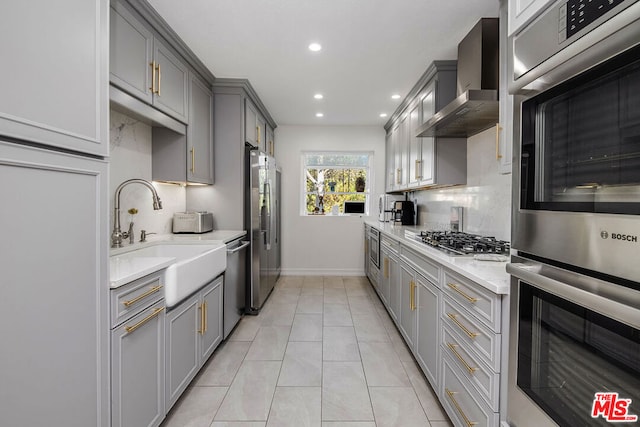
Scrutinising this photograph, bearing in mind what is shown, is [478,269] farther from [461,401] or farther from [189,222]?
[189,222]

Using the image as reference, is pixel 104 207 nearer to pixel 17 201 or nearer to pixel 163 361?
pixel 17 201

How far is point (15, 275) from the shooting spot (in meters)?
0.91

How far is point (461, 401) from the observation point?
5.20ft

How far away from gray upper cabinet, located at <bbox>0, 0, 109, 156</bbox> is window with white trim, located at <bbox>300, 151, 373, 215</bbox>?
4.33m

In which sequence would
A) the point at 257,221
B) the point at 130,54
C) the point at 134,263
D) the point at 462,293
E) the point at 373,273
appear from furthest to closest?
1. the point at 373,273
2. the point at 257,221
3. the point at 130,54
4. the point at 134,263
5. the point at 462,293

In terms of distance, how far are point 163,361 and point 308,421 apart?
868 millimetres

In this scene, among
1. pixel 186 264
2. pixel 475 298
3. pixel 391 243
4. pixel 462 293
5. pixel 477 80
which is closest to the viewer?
pixel 475 298

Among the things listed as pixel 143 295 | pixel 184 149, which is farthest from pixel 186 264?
pixel 184 149

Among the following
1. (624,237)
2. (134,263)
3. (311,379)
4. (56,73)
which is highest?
(56,73)

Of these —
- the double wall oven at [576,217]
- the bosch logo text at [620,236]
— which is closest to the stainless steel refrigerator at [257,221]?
the double wall oven at [576,217]

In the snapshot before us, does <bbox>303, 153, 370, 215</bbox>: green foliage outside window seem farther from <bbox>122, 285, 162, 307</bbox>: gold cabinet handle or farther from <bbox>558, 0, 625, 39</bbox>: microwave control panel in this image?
<bbox>558, 0, 625, 39</bbox>: microwave control panel

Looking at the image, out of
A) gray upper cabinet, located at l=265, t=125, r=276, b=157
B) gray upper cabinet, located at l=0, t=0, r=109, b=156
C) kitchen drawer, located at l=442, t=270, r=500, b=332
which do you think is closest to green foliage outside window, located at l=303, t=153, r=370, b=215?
gray upper cabinet, located at l=265, t=125, r=276, b=157

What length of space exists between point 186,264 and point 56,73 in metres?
1.14

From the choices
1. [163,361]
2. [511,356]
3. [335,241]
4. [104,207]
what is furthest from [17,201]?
[335,241]
